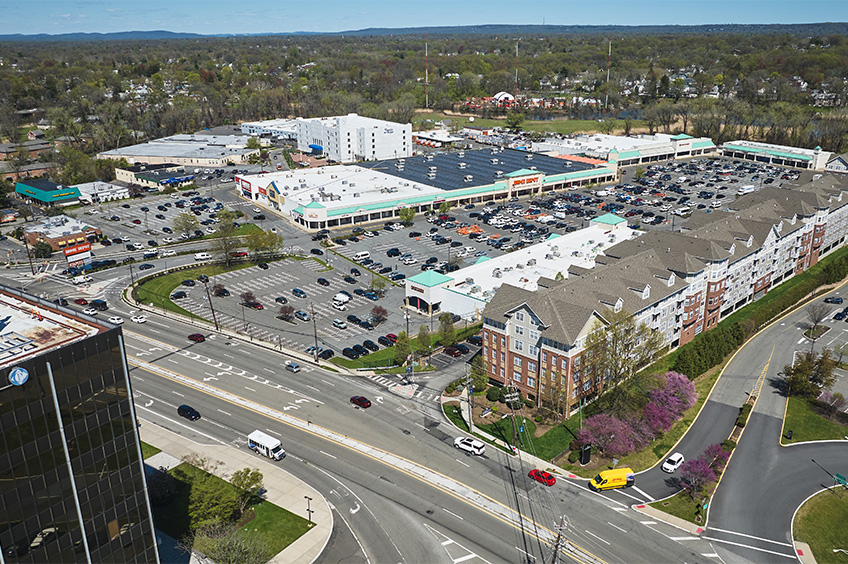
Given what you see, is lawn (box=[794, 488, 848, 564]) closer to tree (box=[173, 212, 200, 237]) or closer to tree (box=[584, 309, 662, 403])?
tree (box=[584, 309, 662, 403])

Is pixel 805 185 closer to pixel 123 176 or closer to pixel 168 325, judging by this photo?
pixel 168 325

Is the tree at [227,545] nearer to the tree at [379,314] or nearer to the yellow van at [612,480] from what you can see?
the yellow van at [612,480]

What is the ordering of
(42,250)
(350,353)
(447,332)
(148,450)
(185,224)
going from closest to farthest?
(148,450), (350,353), (447,332), (42,250), (185,224)

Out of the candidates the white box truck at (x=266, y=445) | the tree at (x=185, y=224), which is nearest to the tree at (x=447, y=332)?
the white box truck at (x=266, y=445)

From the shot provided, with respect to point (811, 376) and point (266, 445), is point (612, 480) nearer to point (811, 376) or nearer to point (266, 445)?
point (266, 445)

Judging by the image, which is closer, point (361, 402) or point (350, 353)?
point (361, 402)

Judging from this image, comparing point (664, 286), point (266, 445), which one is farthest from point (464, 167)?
point (266, 445)

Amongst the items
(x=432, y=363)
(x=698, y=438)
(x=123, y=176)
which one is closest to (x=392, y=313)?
(x=432, y=363)
